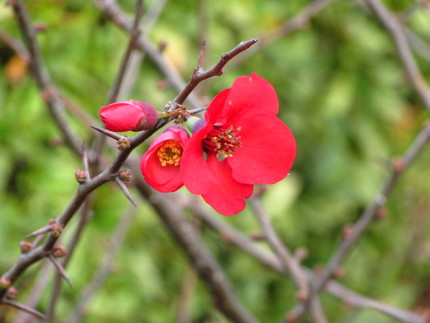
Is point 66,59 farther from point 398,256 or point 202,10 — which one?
point 398,256

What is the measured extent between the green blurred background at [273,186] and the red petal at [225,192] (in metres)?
0.92

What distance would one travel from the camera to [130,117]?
663mm

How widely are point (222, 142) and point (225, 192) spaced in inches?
2.5

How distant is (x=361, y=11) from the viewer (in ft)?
11.3

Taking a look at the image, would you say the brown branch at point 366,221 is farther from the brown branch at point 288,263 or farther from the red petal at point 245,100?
the red petal at point 245,100

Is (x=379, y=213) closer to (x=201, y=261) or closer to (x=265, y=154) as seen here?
(x=201, y=261)

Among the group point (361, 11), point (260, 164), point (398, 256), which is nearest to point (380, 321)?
point (260, 164)

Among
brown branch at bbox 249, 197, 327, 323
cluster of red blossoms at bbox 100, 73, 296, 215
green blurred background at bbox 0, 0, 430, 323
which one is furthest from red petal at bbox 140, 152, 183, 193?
green blurred background at bbox 0, 0, 430, 323

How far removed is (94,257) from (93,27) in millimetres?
880

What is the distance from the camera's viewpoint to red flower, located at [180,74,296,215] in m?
0.73

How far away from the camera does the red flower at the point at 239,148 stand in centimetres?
73

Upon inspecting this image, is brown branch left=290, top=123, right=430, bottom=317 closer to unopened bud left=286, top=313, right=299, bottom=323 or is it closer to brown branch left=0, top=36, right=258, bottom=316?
unopened bud left=286, top=313, right=299, bottom=323

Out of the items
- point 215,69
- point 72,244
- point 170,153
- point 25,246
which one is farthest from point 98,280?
point 215,69

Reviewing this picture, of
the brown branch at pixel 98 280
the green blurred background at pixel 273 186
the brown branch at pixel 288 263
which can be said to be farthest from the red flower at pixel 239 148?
the green blurred background at pixel 273 186
